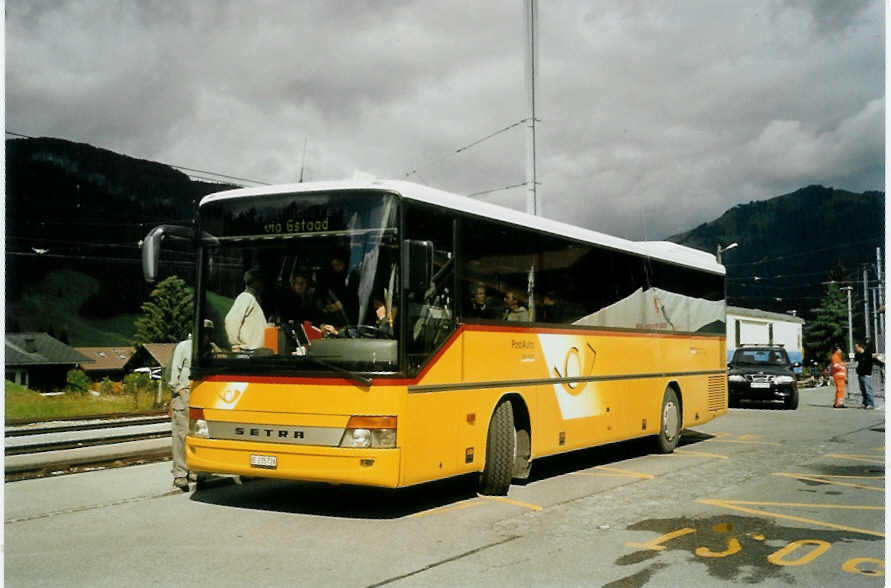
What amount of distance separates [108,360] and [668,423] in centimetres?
13227

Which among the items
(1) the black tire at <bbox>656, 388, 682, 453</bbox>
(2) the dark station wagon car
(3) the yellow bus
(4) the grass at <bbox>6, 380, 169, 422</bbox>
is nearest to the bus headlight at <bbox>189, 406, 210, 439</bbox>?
(3) the yellow bus

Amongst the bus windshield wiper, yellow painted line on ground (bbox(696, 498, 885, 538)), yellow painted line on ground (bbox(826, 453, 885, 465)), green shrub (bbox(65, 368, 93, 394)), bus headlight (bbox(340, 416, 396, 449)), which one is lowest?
yellow painted line on ground (bbox(696, 498, 885, 538))

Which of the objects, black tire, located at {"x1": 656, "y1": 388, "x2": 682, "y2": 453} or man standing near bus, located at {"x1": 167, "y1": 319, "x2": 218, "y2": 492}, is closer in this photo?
man standing near bus, located at {"x1": 167, "y1": 319, "x2": 218, "y2": 492}

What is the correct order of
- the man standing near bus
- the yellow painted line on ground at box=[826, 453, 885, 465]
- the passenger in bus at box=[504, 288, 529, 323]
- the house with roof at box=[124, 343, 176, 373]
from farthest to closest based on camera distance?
the house with roof at box=[124, 343, 176, 373], the yellow painted line on ground at box=[826, 453, 885, 465], the man standing near bus, the passenger in bus at box=[504, 288, 529, 323]

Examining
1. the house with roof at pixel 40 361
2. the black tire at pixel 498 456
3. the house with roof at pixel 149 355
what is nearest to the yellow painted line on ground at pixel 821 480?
the black tire at pixel 498 456

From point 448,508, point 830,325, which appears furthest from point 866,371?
point 830,325

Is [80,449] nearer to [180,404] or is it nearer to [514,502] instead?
[180,404]

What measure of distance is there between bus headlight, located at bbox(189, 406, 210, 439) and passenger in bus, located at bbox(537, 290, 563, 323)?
13.2ft

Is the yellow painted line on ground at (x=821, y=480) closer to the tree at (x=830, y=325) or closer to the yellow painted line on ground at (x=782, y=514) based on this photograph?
the yellow painted line on ground at (x=782, y=514)

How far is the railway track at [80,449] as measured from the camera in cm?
1253

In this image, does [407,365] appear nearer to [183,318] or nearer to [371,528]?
[371,528]

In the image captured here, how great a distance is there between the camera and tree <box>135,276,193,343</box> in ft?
407

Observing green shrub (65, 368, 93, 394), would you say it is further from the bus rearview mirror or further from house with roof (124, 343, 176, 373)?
house with roof (124, 343, 176, 373)

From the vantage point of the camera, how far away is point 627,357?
13.0 meters
